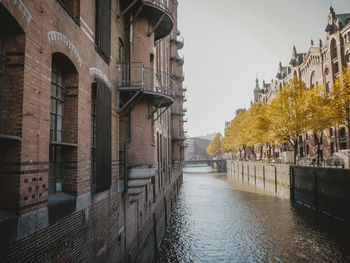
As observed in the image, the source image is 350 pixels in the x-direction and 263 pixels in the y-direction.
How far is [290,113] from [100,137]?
25444 millimetres

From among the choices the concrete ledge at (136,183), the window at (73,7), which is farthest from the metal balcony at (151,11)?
the concrete ledge at (136,183)

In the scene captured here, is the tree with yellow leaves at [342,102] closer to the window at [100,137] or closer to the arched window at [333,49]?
the arched window at [333,49]

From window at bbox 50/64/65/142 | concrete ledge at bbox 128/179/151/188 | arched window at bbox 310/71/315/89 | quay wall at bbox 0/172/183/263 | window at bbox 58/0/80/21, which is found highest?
arched window at bbox 310/71/315/89

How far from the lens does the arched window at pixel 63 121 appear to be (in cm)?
525

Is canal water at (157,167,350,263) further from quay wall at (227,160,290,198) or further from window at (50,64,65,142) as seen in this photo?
window at (50,64,65,142)

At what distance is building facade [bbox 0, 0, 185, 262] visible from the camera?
376cm

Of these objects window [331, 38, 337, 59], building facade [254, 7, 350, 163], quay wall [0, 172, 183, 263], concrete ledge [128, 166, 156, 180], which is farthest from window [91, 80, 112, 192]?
window [331, 38, 337, 59]

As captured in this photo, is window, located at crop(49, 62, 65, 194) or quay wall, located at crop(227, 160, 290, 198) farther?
quay wall, located at crop(227, 160, 290, 198)

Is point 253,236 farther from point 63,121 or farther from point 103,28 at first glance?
point 103,28

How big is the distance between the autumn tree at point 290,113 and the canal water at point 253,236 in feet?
25.8

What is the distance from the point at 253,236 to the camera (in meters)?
15.7

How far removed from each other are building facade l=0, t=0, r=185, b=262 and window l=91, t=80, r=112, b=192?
0.03 metres

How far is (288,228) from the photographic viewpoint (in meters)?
16.9

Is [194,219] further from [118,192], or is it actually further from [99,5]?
[99,5]
